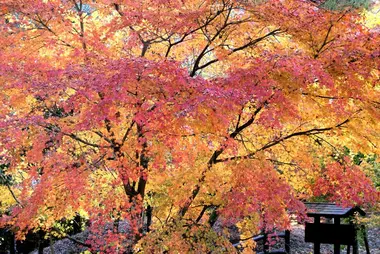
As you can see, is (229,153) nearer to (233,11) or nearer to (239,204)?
(239,204)

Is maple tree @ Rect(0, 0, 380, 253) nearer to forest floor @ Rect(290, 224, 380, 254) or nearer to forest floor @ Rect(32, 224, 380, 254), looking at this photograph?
forest floor @ Rect(290, 224, 380, 254)

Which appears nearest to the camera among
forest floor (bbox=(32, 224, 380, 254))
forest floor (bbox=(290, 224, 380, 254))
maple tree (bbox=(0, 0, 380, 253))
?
maple tree (bbox=(0, 0, 380, 253))

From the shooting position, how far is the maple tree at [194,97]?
225 inches

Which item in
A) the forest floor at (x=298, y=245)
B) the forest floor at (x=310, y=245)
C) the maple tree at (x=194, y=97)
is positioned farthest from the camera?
the forest floor at (x=298, y=245)

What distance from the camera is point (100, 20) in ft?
25.5

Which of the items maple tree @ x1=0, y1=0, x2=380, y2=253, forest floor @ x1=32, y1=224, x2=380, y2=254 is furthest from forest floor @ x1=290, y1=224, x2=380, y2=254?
maple tree @ x1=0, y1=0, x2=380, y2=253

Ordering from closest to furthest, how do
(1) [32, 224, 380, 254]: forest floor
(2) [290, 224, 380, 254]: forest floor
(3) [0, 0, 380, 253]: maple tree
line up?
1. (3) [0, 0, 380, 253]: maple tree
2. (2) [290, 224, 380, 254]: forest floor
3. (1) [32, 224, 380, 254]: forest floor

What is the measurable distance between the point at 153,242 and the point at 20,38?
12.7 ft

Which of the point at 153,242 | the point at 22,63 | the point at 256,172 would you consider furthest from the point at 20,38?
the point at 256,172

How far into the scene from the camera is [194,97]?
17.8 feet

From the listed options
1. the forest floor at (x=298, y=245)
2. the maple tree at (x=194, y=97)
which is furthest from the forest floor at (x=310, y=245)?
the maple tree at (x=194, y=97)

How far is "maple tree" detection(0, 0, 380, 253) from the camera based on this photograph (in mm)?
5723

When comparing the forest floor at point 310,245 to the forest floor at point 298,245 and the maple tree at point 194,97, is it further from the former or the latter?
the maple tree at point 194,97

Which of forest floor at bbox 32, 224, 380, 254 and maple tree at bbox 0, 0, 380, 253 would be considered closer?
maple tree at bbox 0, 0, 380, 253
